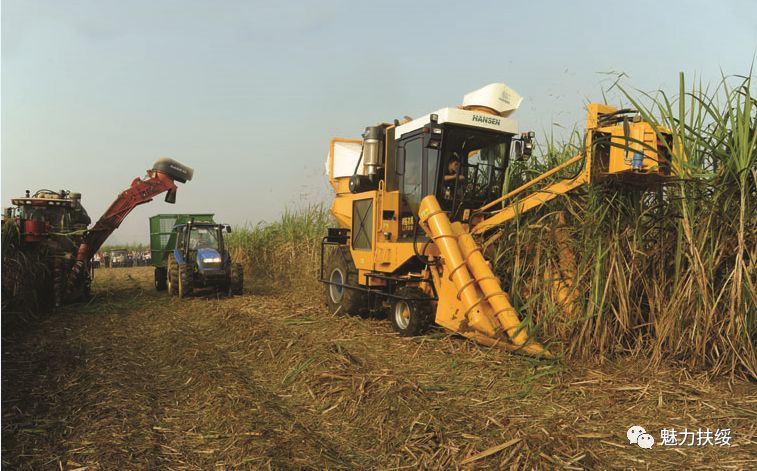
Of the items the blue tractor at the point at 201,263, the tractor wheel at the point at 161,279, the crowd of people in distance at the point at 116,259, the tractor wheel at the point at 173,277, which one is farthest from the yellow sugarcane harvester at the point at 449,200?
the crowd of people in distance at the point at 116,259

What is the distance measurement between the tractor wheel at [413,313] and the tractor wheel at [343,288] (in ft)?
3.88

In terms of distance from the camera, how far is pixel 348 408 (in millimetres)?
3676

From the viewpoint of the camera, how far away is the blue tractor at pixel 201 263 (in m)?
10.2

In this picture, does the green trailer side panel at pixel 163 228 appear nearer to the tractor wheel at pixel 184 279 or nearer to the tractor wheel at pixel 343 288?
→ the tractor wheel at pixel 184 279

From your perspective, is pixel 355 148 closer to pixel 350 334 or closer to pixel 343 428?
pixel 350 334

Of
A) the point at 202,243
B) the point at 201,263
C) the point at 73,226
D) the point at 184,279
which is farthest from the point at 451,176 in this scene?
the point at 73,226

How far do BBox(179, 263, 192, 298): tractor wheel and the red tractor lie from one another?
1509 mm

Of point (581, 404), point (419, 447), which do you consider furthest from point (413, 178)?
point (419, 447)

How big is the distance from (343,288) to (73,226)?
671 centimetres

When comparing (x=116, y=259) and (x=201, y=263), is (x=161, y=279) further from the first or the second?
(x=116, y=259)

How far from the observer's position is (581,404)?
11.7ft

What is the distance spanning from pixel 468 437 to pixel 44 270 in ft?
26.8

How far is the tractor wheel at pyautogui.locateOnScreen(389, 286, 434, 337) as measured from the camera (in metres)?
5.91

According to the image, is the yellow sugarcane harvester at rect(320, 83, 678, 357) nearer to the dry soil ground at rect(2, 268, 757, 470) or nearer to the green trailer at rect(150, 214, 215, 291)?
the dry soil ground at rect(2, 268, 757, 470)
